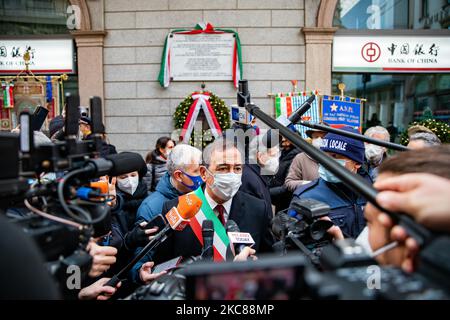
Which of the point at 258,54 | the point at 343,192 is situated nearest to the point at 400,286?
the point at 343,192

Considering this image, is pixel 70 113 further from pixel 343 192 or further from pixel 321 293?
pixel 343 192

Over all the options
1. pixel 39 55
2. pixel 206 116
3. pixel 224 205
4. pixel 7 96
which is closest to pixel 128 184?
pixel 224 205

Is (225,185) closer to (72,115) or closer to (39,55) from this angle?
(72,115)

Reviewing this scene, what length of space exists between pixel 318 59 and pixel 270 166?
427 cm

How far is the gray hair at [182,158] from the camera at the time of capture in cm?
367

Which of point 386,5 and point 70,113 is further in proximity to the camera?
point 386,5

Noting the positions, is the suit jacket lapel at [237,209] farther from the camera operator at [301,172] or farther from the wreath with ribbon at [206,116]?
the wreath with ribbon at [206,116]

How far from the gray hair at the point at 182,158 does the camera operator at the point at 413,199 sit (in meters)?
2.61

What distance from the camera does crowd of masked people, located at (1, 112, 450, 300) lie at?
0.93 metres

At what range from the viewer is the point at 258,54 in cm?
859

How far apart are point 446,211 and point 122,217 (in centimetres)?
311

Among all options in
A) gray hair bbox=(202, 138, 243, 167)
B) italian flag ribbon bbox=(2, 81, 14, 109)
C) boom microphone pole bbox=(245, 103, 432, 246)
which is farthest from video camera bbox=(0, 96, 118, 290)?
italian flag ribbon bbox=(2, 81, 14, 109)

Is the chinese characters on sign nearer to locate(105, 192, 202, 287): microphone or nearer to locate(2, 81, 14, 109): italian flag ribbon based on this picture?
locate(105, 192, 202, 287): microphone

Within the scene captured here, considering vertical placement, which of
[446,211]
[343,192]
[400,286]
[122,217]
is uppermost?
[446,211]
